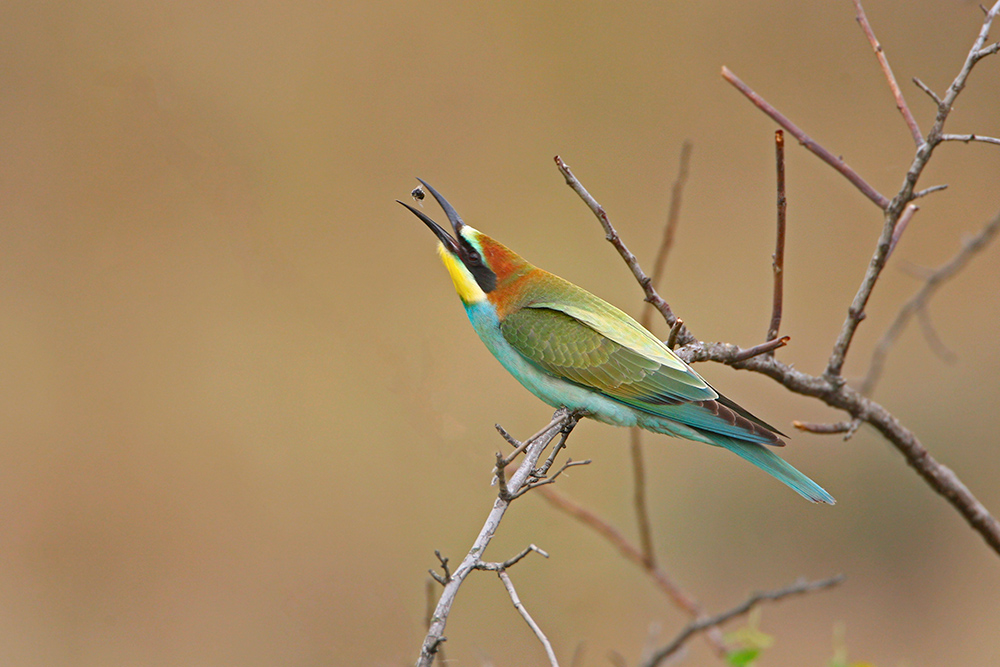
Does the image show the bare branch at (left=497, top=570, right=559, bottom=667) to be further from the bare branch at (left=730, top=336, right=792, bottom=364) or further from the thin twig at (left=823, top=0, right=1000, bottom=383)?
the thin twig at (left=823, top=0, right=1000, bottom=383)

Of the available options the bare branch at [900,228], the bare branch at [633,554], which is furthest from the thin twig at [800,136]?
the bare branch at [633,554]

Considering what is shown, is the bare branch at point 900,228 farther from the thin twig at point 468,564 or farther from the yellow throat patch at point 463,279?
the yellow throat patch at point 463,279

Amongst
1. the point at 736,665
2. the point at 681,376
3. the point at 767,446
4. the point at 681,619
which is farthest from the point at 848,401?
the point at 681,619

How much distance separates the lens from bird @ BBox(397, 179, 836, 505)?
171cm

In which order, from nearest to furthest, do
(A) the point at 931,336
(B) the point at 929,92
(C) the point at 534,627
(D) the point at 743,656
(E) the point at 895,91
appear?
(D) the point at 743,656
(C) the point at 534,627
(B) the point at 929,92
(E) the point at 895,91
(A) the point at 931,336

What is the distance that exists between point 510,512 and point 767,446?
1.81 meters

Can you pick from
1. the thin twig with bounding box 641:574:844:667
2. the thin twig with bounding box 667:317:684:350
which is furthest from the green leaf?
the thin twig with bounding box 667:317:684:350

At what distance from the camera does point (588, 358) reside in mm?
1809

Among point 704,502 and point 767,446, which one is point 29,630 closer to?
point 704,502

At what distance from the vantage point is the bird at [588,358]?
67.4 inches

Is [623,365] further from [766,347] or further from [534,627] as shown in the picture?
[534,627]

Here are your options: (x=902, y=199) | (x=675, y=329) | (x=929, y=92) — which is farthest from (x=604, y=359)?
(x=929, y=92)

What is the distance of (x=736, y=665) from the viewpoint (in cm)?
86

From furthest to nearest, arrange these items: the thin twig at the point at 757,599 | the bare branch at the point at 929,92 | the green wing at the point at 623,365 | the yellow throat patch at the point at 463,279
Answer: the yellow throat patch at the point at 463,279 → the green wing at the point at 623,365 → the bare branch at the point at 929,92 → the thin twig at the point at 757,599
